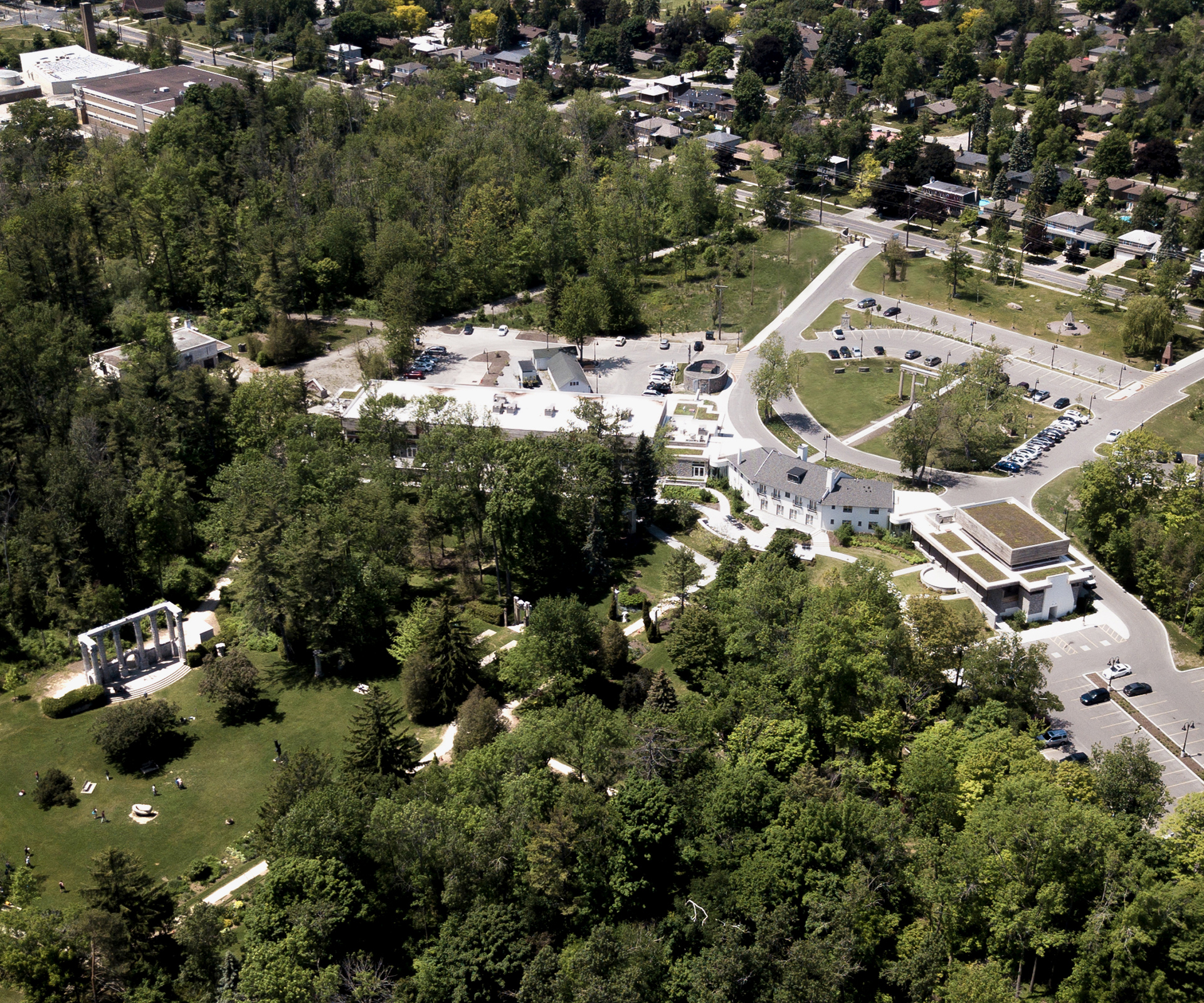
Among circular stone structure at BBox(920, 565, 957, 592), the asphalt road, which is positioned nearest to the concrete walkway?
the asphalt road

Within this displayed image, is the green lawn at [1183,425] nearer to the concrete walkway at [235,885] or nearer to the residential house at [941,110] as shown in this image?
the concrete walkway at [235,885]

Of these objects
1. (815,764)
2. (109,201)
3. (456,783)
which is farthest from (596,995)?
(109,201)

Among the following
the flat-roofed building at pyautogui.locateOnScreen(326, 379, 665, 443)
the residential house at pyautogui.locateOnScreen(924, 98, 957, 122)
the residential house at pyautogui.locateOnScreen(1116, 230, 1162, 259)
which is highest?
the residential house at pyautogui.locateOnScreen(924, 98, 957, 122)

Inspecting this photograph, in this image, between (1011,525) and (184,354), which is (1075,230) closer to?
(1011,525)

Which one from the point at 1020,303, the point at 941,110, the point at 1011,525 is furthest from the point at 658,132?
the point at 1011,525

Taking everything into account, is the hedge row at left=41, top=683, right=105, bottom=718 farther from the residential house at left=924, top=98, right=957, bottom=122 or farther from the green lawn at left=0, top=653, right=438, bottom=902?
the residential house at left=924, top=98, right=957, bottom=122

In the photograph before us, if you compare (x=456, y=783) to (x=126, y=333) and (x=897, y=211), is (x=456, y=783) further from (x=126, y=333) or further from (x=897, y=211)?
(x=897, y=211)
